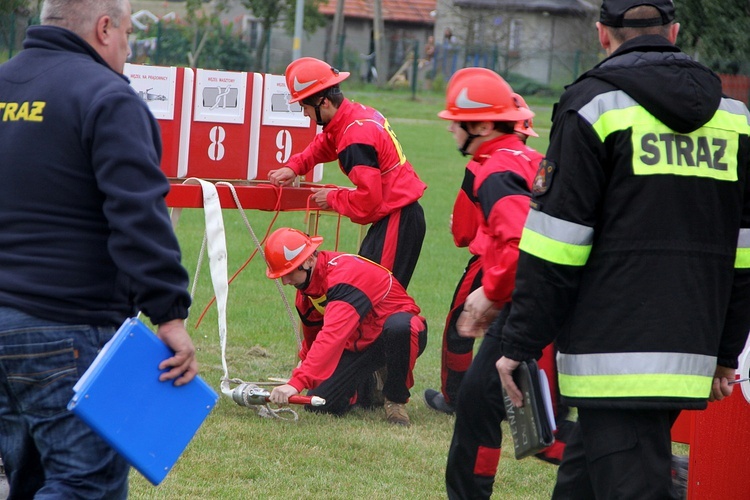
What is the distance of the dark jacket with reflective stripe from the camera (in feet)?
10.0

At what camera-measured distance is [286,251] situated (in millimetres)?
5820

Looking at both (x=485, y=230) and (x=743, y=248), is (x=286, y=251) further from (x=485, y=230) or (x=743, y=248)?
(x=743, y=248)

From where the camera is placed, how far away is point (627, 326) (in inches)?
122

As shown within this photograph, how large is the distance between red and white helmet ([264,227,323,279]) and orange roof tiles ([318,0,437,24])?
167ft

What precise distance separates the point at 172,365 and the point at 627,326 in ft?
4.32

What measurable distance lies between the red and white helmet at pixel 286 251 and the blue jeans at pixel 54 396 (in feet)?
9.26

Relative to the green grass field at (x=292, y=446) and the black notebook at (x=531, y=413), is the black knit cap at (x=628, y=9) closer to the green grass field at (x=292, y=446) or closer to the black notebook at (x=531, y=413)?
the black notebook at (x=531, y=413)

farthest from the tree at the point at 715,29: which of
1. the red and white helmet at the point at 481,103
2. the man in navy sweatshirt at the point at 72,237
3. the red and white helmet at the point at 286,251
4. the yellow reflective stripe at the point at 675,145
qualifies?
the man in navy sweatshirt at the point at 72,237

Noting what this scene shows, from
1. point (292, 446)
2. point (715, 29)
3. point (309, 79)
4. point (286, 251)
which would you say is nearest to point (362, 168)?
point (309, 79)

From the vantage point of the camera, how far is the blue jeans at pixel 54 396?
2951mm

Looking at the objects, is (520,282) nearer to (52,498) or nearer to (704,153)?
(704,153)

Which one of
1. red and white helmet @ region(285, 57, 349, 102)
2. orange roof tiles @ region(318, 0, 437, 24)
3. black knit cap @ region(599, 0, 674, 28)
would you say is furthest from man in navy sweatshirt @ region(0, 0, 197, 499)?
orange roof tiles @ region(318, 0, 437, 24)

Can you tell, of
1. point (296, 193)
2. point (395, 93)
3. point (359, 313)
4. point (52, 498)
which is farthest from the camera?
point (395, 93)

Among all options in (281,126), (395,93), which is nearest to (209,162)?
(281,126)
